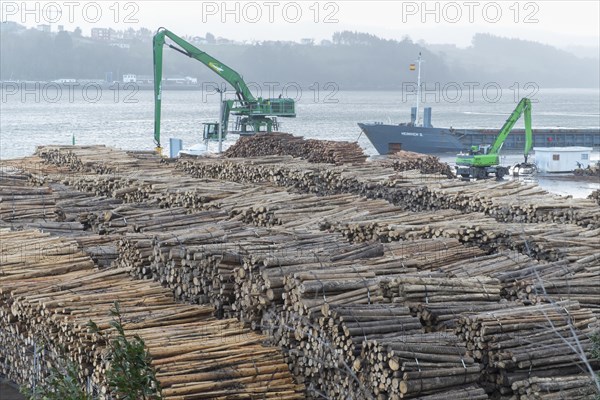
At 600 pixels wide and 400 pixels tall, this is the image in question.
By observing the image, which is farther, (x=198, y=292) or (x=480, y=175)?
(x=480, y=175)

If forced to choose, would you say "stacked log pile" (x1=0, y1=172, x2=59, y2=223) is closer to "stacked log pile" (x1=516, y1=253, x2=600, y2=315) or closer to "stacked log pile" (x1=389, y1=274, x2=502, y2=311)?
"stacked log pile" (x1=389, y1=274, x2=502, y2=311)

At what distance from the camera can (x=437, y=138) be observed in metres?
60.6

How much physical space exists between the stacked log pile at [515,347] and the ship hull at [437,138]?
43.5 m

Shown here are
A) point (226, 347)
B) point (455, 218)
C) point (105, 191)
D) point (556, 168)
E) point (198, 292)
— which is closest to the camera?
point (226, 347)

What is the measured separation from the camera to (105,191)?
90.9 feet

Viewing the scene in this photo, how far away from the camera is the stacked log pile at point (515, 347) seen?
12836 millimetres

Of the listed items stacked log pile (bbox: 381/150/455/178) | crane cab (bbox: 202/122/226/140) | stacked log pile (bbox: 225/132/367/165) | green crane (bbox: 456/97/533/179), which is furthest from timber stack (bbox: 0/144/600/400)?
crane cab (bbox: 202/122/226/140)

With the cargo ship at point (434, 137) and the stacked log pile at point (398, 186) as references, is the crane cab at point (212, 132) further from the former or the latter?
the stacked log pile at point (398, 186)

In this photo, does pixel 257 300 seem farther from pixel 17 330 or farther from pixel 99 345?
pixel 17 330

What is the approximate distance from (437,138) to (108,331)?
4802 centimetres

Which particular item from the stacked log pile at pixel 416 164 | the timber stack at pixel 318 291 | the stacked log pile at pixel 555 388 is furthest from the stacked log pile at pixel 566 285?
the stacked log pile at pixel 416 164

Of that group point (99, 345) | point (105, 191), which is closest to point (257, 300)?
point (99, 345)

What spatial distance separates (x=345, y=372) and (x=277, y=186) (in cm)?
1705

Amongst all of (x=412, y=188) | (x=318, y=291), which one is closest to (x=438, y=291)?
(x=318, y=291)
